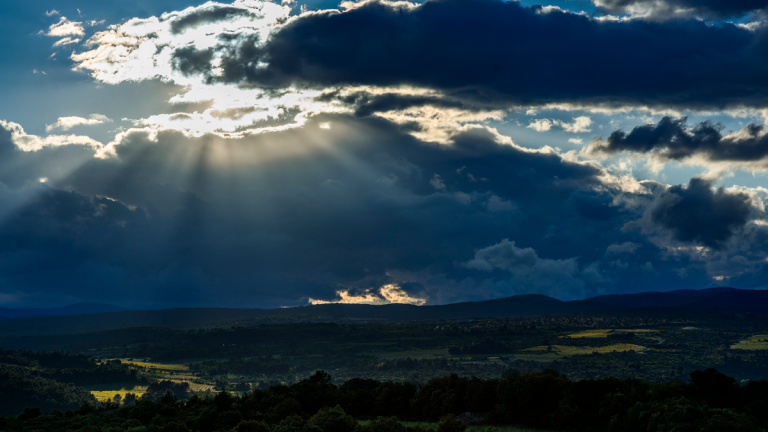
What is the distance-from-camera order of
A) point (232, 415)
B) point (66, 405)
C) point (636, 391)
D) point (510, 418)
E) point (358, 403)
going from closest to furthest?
point (636, 391) → point (510, 418) → point (232, 415) → point (358, 403) → point (66, 405)

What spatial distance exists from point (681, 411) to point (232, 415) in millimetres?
43470

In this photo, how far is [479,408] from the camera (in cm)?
6066

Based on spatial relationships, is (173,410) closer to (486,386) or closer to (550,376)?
(486,386)

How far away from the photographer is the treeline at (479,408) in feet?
144

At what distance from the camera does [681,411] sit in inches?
1625

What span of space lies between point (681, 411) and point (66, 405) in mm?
208341

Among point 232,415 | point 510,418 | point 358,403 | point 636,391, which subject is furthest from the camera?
point 358,403

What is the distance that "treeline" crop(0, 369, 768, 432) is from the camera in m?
44.0

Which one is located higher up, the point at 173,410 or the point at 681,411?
the point at 681,411

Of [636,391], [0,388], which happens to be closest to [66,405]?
[0,388]

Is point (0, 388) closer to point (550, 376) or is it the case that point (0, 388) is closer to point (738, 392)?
point (550, 376)

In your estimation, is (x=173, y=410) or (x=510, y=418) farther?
(x=173, y=410)

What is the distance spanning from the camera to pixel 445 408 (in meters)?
61.9

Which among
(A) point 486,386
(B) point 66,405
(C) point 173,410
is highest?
(A) point 486,386
